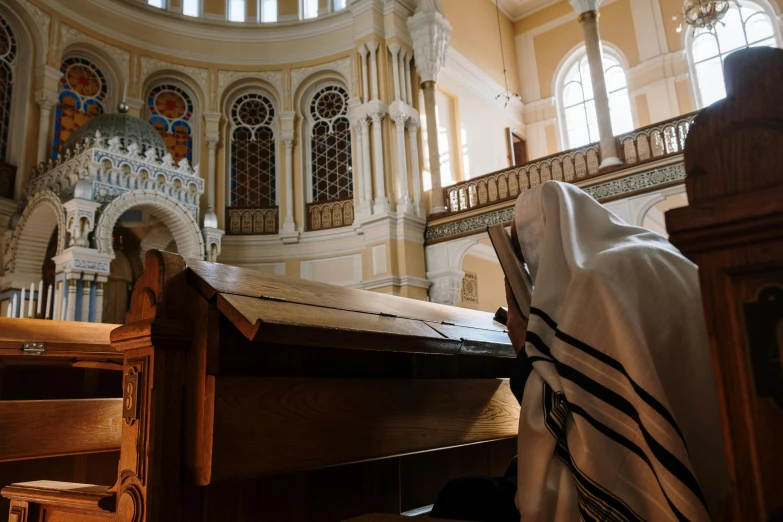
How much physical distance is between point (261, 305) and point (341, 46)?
1085 centimetres

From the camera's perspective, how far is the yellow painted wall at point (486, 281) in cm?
1166

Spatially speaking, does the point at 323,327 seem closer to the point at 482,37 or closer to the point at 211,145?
the point at 211,145

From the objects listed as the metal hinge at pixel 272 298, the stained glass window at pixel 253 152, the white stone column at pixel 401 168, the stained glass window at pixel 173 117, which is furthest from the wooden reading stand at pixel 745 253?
the stained glass window at pixel 173 117

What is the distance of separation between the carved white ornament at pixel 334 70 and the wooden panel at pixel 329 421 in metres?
9.86

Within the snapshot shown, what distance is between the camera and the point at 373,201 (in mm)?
10617

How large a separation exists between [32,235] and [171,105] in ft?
13.8

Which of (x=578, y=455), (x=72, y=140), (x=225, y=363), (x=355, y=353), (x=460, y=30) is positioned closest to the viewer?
(x=578, y=455)

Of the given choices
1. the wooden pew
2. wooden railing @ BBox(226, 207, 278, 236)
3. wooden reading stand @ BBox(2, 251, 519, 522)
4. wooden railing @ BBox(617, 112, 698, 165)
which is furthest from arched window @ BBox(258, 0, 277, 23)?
wooden reading stand @ BBox(2, 251, 519, 522)

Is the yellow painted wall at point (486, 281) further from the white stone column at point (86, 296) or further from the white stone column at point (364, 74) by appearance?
the white stone column at point (86, 296)

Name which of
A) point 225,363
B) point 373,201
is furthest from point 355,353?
point 373,201

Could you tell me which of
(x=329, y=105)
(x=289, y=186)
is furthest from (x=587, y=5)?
(x=289, y=186)

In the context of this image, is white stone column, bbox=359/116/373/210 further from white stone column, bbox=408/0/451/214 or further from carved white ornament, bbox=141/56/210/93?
carved white ornament, bbox=141/56/210/93

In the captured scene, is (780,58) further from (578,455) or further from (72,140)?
(72,140)

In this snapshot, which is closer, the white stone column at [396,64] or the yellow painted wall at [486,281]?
the white stone column at [396,64]
